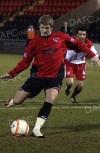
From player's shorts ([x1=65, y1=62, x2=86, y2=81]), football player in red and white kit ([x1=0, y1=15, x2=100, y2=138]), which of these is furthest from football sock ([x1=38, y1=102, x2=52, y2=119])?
player's shorts ([x1=65, y1=62, x2=86, y2=81])

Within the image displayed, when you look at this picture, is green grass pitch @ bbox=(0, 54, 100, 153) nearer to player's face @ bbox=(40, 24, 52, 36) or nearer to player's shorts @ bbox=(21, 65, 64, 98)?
player's shorts @ bbox=(21, 65, 64, 98)

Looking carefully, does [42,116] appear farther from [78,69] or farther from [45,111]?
[78,69]

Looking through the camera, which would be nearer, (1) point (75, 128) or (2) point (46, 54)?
(2) point (46, 54)

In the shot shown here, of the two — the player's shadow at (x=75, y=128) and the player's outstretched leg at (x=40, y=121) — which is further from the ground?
the player's outstretched leg at (x=40, y=121)

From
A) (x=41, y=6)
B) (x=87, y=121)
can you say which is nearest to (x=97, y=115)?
(x=87, y=121)

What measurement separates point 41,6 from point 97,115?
28.0 meters

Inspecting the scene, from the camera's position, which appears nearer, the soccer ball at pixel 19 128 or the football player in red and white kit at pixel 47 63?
the soccer ball at pixel 19 128

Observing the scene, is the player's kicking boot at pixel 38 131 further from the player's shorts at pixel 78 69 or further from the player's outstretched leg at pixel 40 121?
the player's shorts at pixel 78 69

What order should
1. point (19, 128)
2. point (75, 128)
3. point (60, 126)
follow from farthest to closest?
point (60, 126) → point (75, 128) → point (19, 128)

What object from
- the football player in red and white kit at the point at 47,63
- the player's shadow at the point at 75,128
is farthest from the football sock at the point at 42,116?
the player's shadow at the point at 75,128

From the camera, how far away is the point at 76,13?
34844 mm

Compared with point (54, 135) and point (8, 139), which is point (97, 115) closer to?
point (54, 135)

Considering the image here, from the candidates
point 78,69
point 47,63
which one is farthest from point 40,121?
point 78,69

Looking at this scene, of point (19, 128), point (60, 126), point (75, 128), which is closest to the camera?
point (19, 128)
